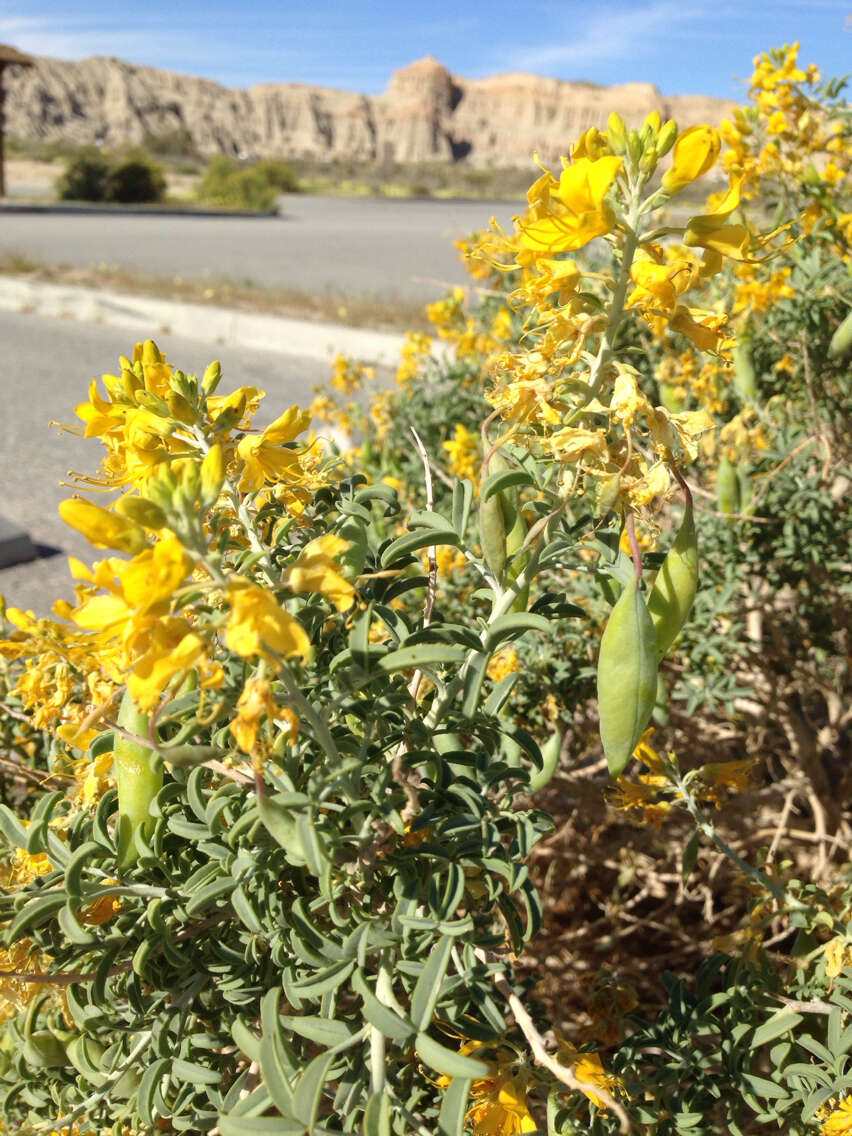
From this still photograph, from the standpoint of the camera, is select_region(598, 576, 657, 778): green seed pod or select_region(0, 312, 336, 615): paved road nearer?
select_region(598, 576, 657, 778): green seed pod

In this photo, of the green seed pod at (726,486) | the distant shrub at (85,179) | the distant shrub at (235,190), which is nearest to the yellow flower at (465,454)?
the green seed pod at (726,486)

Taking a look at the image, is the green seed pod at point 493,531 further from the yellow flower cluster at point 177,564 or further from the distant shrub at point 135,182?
the distant shrub at point 135,182

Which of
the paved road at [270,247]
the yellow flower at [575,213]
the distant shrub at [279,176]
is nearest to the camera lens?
the yellow flower at [575,213]

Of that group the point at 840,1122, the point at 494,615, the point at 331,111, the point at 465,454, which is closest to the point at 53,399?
the point at 465,454

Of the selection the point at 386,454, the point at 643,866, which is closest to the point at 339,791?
the point at 643,866

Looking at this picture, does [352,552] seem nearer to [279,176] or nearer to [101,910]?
[101,910]

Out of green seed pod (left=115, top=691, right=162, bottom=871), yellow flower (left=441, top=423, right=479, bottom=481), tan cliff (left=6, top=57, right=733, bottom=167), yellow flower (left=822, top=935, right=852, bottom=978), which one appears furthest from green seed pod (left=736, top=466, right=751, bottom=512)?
tan cliff (left=6, top=57, right=733, bottom=167)

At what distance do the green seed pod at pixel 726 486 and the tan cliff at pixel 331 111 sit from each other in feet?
221

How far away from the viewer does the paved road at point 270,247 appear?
1008cm

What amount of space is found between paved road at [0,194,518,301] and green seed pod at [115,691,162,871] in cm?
612

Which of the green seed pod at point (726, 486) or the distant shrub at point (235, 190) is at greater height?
the distant shrub at point (235, 190)

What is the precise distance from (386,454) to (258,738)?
1.67 m

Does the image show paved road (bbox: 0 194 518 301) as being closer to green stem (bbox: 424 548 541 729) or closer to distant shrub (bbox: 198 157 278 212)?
distant shrub (bbox: 198 157 278 212)

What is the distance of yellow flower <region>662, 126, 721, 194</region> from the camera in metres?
0.67
